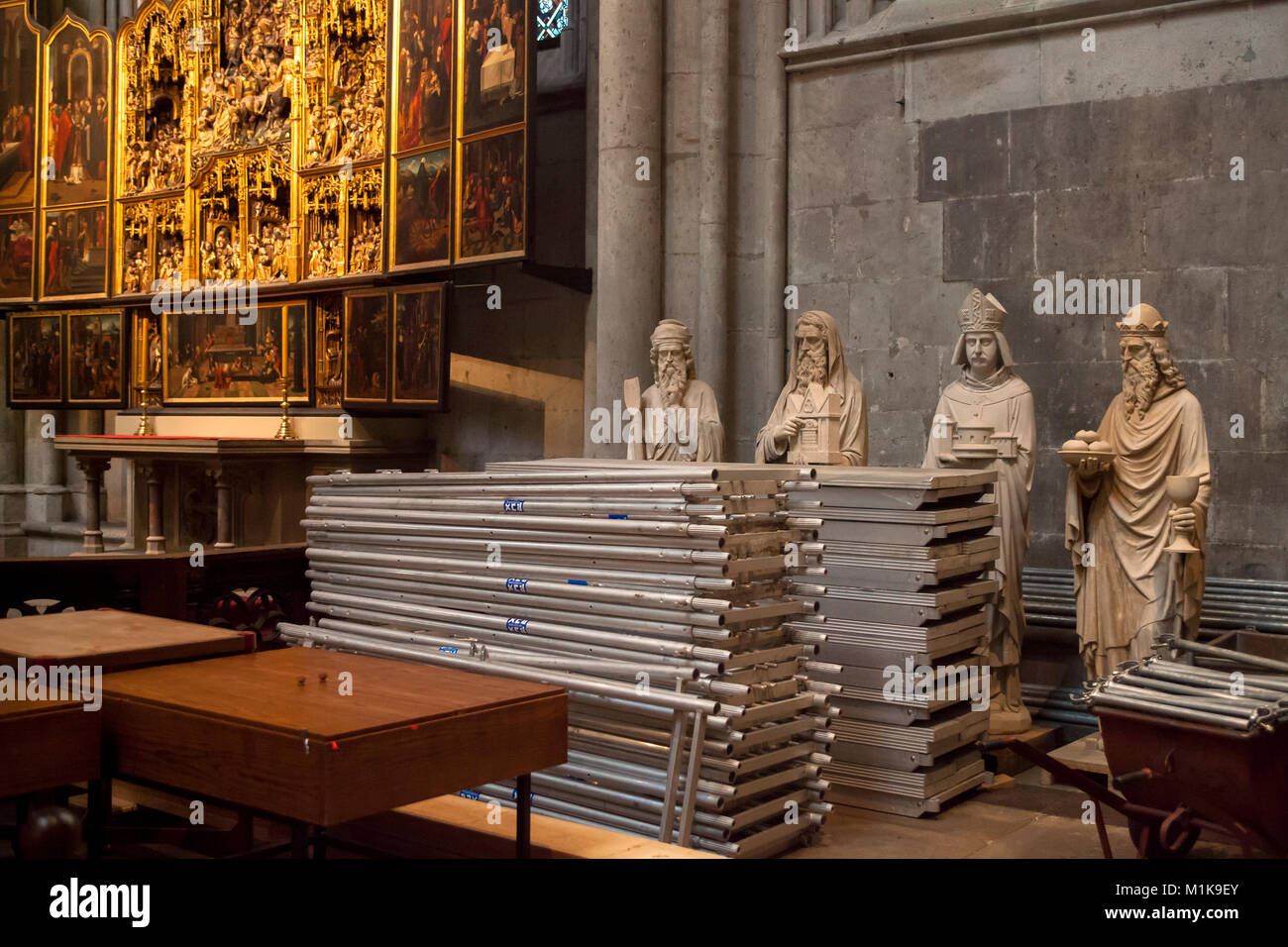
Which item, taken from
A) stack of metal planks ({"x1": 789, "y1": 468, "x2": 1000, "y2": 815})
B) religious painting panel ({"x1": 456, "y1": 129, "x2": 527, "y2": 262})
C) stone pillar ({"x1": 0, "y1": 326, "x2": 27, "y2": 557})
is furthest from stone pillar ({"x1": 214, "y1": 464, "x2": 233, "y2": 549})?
stack of metal planks ({"x1": 789, "y1": 468, "x2": 1000, "y2": 815})

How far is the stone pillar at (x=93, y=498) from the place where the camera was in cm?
1339

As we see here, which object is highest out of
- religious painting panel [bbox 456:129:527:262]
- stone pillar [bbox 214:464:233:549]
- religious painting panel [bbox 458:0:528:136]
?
religious painting panel [bbox 458:0:528:136]

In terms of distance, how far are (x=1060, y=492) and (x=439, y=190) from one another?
19.8 feet

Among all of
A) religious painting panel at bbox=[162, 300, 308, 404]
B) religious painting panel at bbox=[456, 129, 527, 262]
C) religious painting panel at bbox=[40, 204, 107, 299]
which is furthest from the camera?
religious painting panel at bbox=[40, 204, 107, 299]

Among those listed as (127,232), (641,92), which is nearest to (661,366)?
(641,92)

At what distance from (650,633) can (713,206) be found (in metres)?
6.56

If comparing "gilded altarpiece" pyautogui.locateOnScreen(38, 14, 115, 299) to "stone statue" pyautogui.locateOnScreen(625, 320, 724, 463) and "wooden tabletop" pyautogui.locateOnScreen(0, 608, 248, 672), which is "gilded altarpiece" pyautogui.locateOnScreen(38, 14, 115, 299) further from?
"wooden tabletop" pyautogui.locateOnScreen(0, 608, 248, 672)

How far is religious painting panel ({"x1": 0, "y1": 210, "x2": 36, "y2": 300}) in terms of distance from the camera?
15742mm

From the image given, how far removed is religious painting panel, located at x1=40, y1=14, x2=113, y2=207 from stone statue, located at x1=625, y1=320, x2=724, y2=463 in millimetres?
9645

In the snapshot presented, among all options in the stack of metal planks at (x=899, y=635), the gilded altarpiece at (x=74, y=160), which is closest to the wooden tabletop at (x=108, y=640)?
the stack of metal planks at (x=899, y=635)

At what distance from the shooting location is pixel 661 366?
8844 millimetres
